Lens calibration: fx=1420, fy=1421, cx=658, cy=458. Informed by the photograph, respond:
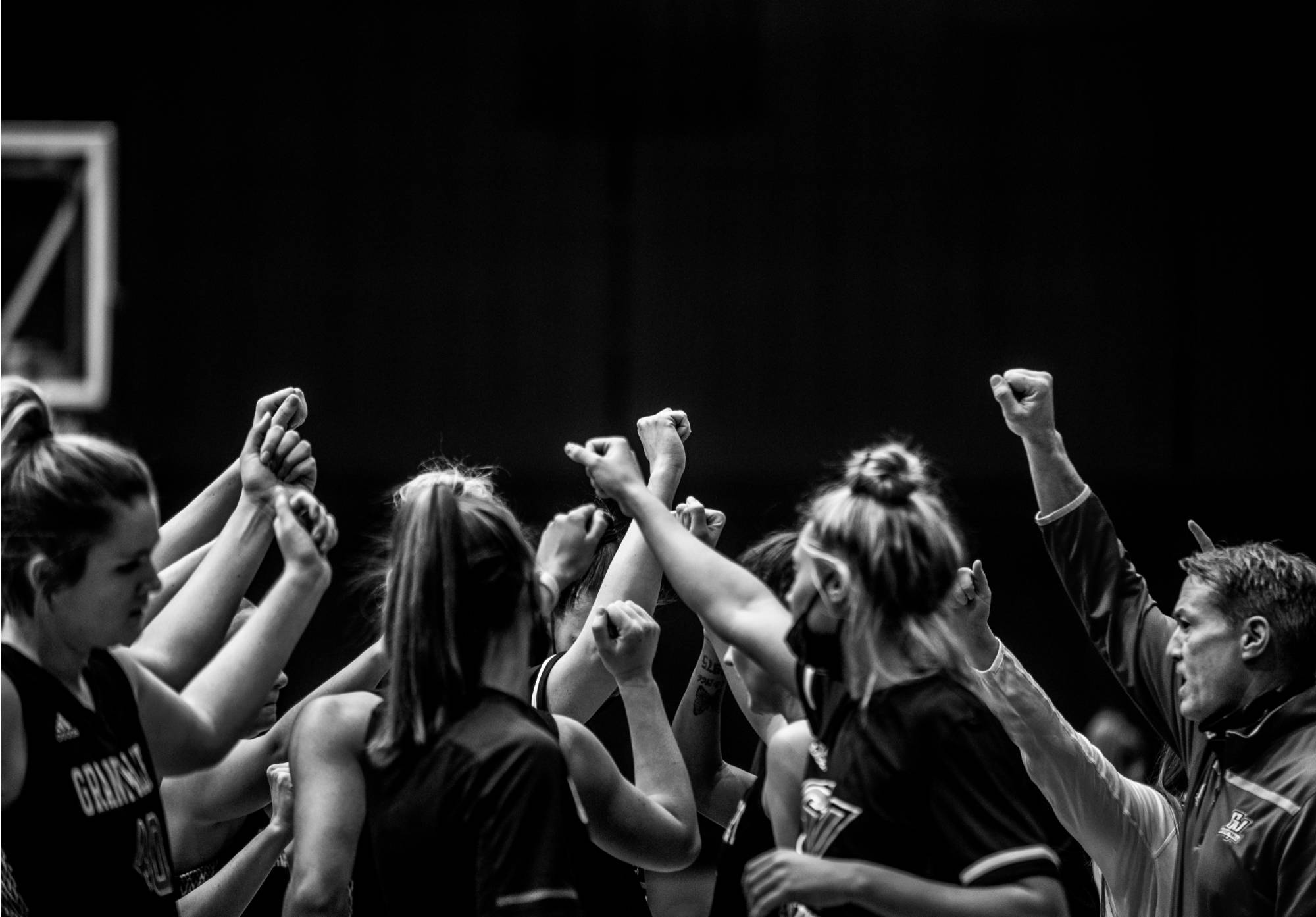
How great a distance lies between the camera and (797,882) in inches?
69.1

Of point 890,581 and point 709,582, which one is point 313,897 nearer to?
point 709,582

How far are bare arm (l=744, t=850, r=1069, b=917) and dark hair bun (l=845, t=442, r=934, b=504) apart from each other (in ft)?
1.66

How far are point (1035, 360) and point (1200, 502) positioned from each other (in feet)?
3.44

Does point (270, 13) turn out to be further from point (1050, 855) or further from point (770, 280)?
point (1050, 855)

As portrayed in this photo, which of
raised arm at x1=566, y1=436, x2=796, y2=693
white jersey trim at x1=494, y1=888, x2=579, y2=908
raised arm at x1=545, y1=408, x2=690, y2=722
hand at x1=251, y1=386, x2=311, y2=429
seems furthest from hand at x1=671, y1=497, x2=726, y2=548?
white jersey trim at x1=494, y1=888, x2=579, y2=908

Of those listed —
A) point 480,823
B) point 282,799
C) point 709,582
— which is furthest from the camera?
point 282,799

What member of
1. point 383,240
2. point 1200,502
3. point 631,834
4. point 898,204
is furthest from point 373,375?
point 631,834

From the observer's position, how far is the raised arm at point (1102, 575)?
2.87 metres

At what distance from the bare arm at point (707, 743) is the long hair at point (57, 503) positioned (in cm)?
129

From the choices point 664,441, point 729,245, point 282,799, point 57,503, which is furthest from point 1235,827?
point 729,245

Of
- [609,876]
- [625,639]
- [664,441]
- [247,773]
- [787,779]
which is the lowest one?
[609,876]

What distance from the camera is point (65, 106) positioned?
6805 mm

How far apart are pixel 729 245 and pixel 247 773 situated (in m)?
4.76

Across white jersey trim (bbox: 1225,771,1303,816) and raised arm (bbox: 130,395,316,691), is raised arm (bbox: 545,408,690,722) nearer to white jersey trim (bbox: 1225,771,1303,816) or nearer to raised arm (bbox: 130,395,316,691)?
raised arm (bbox: 130,395,316,691)
